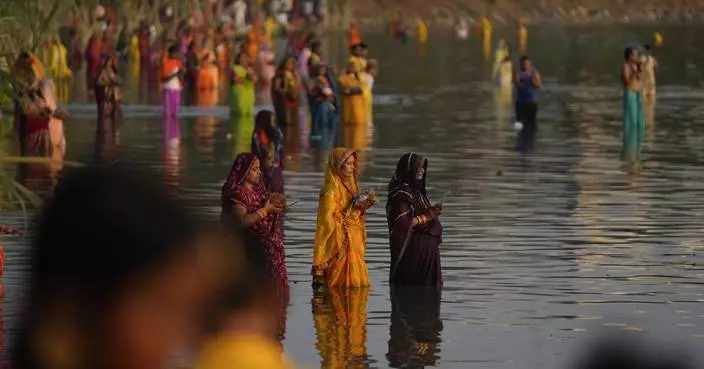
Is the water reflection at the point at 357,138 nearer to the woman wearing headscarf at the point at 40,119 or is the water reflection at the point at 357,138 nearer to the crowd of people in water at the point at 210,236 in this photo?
the crowd of people in water at the point at 210,236

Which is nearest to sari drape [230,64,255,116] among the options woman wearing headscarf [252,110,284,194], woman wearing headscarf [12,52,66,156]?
woman wearing headscarf [12,52,66,156]

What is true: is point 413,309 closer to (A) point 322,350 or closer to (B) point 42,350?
(A) point 322,350

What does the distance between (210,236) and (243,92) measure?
3345 centimetres

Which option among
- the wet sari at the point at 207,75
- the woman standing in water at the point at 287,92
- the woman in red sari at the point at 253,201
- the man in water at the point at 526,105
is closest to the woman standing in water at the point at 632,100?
the man in water at the point at 526,105

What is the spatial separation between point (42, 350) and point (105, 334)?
0.09m

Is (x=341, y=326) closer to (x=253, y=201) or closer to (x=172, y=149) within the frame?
(x=253, y=201)

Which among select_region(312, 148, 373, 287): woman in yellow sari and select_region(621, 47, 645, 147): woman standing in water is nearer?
select_region(312, 148, 373, 287): woman in yellow sari

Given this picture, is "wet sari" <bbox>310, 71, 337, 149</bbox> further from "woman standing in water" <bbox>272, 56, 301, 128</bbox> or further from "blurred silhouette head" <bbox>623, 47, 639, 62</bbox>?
"blurred silhouette head" <bbox>623, 47, 639, 62</bbox>

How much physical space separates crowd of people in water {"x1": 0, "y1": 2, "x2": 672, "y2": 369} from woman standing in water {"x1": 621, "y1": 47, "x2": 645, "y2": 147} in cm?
3

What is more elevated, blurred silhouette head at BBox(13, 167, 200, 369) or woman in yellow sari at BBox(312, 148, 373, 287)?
blurred silhouette head at BBox(13, 167, 200, 369)

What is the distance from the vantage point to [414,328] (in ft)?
42.7

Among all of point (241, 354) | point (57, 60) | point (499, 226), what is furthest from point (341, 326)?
point (57, 60)

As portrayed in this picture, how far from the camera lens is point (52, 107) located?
2589 centimetres

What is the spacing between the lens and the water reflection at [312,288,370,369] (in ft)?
38.9
